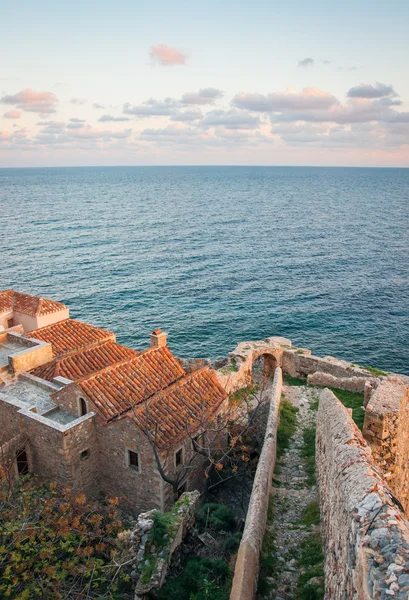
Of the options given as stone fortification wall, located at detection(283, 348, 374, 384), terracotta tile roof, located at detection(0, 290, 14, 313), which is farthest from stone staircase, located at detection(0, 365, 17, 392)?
stone fortification wall, located at detection(283, 348, 374, 384)

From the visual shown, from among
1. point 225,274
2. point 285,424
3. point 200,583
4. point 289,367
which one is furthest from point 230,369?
point 225,274

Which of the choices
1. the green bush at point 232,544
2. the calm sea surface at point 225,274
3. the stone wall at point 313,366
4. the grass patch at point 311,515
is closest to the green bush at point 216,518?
the green bush at point 232,544

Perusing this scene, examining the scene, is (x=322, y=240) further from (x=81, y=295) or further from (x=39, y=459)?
Result: (x=39, y=459)

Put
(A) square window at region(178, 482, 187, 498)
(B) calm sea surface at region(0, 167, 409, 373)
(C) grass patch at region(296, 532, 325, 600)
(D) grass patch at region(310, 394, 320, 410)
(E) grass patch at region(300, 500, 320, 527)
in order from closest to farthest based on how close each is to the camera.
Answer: (C) grass patch at region(296, 532, 325, 600) → (E) grass patch at region(300, 500, 320, 527) → (A) square window at region(178, 482, 187, 498) → (D) grass patch at region(310, 394, 320, 410) → (B) calm sea surface at region(0, 167, 409, 373)

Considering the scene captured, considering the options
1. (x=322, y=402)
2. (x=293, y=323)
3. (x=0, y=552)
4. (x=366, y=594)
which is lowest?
(x=293, y=323)

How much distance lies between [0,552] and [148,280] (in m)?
51.3

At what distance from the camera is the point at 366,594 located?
5.73 metres

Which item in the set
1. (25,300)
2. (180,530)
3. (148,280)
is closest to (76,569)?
(180,530)

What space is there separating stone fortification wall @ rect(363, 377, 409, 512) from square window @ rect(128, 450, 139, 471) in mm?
8444

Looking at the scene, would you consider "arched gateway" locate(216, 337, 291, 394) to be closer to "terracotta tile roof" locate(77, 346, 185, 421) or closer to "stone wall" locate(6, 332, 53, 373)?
"terracotta tile roof" locate(77, 346, 185, 421)

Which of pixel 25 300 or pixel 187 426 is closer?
pixel 187 426

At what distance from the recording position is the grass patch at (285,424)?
17.8 meters

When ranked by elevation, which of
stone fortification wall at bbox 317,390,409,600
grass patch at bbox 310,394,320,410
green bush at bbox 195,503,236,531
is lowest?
green bush at bbox 195,503,236,531

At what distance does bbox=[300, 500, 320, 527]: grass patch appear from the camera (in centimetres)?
1289
